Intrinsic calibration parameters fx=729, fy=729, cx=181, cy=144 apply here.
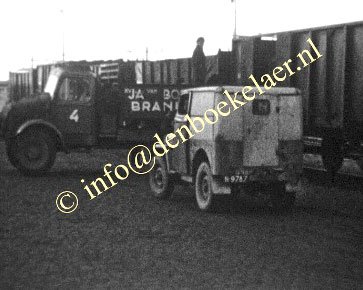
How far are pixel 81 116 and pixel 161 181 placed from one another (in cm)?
430

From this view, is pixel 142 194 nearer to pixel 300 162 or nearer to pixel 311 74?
pixel 300 162

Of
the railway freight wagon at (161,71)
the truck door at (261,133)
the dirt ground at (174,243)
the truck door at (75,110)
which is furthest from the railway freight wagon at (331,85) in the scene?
the truck door at (75,110)

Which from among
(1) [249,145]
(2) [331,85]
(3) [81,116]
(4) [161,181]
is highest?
(2) [331,85]

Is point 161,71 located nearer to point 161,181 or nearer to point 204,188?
point 161,181

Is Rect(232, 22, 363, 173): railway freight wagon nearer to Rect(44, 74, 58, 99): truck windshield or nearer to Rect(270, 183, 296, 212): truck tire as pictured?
Rect(270, 183, 296, 212): truck tire

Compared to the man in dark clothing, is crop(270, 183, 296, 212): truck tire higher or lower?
lower

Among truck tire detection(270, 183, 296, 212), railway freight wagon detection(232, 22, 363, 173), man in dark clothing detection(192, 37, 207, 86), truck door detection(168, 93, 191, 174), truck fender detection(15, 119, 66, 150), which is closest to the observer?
truck tire detection(270, 183, 296, 212)

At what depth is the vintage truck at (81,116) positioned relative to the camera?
15.7 meters

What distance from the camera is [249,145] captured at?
1048 cm

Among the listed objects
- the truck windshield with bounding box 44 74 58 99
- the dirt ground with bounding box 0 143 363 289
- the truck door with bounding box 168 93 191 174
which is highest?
the truck windshield with bounding box 44 74 58 99

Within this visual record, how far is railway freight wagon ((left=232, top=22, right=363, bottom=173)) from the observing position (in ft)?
44.7

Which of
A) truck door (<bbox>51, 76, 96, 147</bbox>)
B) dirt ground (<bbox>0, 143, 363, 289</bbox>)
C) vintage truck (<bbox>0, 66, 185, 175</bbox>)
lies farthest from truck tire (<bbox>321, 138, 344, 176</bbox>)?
truck door (<bbox>51, 76, 96, 147</bbox>)

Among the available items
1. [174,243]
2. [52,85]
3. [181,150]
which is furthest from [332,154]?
[174,243]

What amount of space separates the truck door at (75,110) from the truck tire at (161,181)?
3.98m
